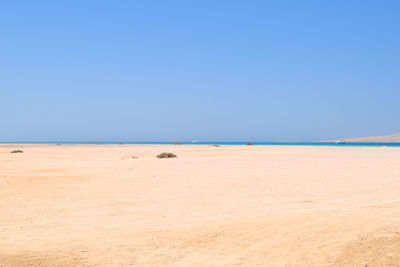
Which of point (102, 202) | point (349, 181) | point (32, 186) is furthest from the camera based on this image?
point (349, 181)

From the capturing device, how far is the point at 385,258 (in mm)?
6426

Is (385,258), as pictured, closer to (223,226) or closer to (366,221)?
(366,221)

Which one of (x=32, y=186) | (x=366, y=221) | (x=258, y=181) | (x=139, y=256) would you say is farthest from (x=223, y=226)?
(x=32, y=186)

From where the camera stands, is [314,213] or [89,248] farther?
[314,213]

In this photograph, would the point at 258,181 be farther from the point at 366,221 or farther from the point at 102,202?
the point at 366,221

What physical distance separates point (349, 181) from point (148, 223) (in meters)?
10.7

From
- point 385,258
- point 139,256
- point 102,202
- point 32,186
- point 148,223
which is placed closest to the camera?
point 385,258

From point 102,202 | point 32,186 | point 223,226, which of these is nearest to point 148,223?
point 223,226

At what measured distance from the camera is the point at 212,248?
23.9 feet

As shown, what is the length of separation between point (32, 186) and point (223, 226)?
9839 mm

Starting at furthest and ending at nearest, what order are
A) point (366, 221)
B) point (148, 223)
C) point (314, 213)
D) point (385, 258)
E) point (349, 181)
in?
point (349, 181) < point (314, 213) < point (148, 223) < point (366, 221) < point (385, 258)

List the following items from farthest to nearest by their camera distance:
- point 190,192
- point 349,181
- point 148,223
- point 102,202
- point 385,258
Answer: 1. point 349,181
2. point 190,192
3. point 102,202
4. point 148,223
5. point 385,258

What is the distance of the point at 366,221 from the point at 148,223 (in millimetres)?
4754

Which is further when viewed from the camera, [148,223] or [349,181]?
[349,181]
